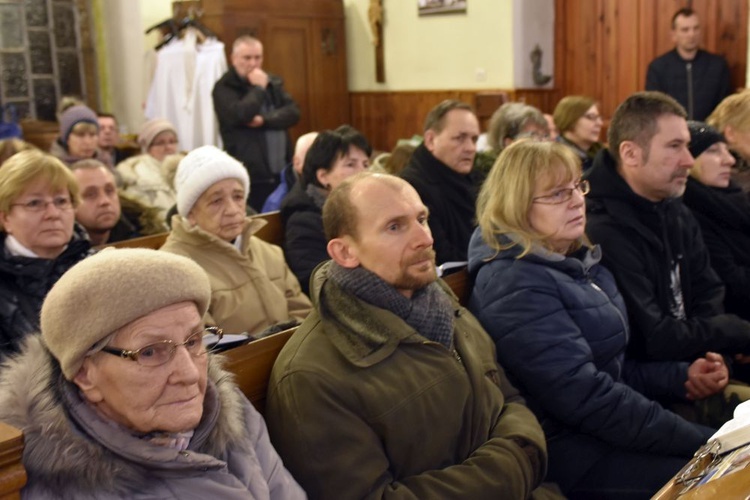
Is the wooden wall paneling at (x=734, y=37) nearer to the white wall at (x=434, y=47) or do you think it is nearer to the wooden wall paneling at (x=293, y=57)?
the white wall at (x=434, y=47)

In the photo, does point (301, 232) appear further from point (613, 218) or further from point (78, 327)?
point (78, 327)

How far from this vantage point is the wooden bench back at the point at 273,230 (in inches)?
141

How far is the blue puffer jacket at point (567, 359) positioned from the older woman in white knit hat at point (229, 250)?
82 cm

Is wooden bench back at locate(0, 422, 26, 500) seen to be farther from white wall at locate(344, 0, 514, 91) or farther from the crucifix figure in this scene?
the crucifix figure

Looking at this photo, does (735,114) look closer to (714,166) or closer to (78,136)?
(714,166)

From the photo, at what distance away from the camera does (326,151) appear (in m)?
3.62

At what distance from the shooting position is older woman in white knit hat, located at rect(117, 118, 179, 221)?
15.7 feet

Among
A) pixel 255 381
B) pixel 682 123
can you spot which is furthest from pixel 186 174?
pixel 682 123

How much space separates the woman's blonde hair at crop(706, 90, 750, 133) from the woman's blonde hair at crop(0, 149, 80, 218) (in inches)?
101

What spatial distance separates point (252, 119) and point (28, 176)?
3508 mm

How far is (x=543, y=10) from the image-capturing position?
7.25 meters

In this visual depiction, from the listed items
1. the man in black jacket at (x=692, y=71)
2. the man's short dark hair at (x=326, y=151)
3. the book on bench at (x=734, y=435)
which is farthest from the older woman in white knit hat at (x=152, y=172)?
the man in black jacket at (x=692, y=71)

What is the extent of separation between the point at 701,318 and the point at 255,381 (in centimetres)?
160

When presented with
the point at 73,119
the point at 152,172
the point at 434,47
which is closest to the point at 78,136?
the point at 73,119
